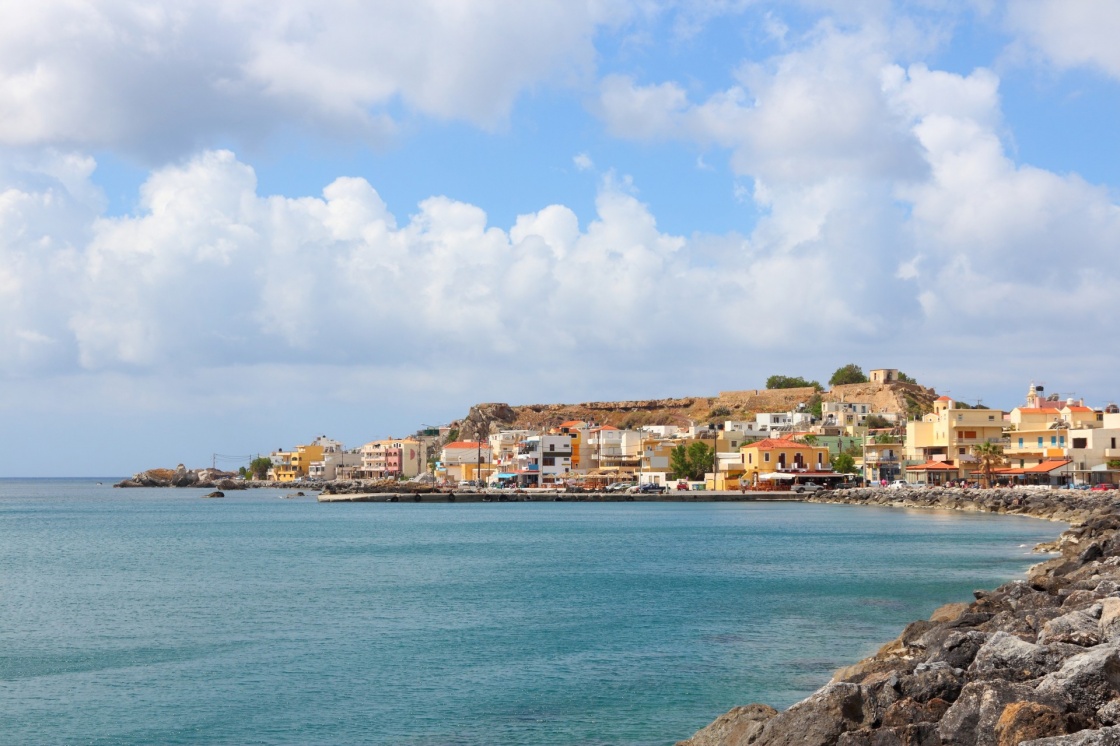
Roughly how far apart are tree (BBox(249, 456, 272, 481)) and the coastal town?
7296 mm

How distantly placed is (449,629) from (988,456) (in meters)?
61.4

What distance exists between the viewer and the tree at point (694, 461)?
98188 millimetres

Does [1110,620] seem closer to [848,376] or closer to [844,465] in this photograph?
[844,465]

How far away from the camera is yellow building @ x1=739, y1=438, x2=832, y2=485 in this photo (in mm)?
92438

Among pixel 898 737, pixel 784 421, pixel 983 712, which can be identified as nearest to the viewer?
pixel 983 712

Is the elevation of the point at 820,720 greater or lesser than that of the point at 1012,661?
lesser

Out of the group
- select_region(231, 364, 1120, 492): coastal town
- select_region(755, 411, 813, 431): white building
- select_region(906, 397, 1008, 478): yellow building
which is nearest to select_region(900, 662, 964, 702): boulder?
select_region(231, 364, 1120, 492): coastal town

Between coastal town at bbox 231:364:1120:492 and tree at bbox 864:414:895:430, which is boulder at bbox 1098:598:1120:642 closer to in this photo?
coastal town at bbox 231:364:1120:492

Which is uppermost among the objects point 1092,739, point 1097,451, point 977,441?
point 977,441

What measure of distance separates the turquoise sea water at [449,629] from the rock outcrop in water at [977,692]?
2.41 metres

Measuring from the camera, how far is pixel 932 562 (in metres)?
34.1

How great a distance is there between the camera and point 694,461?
3871 inches

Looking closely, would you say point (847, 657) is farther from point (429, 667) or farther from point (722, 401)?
point (722, 401)

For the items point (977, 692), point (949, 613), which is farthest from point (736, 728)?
point (949, 613)
